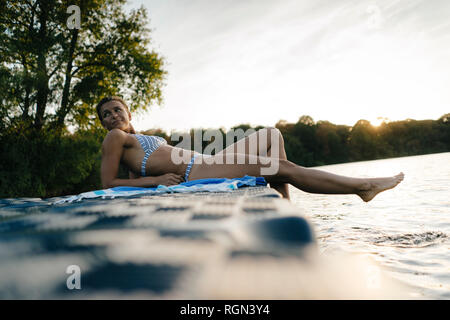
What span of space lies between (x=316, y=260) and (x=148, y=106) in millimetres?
12059

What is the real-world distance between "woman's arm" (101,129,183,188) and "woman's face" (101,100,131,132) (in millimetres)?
523

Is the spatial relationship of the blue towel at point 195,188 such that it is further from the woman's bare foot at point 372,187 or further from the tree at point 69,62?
the tree at point 69,62

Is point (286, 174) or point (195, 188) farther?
point (286, 174)

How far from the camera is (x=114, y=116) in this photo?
3023 mm

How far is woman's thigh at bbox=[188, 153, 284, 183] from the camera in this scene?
234cm

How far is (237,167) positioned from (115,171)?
1089 millimetres

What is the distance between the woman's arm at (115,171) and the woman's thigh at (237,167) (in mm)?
203

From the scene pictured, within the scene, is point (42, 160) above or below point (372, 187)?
above

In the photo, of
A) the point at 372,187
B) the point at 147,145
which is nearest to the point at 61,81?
the point at 147,145

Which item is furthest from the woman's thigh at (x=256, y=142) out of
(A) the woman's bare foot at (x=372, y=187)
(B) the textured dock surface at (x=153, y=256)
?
(B) the textured dock surface at (x=153, y=256)

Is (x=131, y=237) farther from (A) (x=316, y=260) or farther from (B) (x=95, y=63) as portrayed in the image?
(B) (x=95, y=63)

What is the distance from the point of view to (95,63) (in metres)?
10.9

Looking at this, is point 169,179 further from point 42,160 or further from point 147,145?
point 42,160

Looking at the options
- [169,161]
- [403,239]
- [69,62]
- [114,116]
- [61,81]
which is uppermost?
[69,62]
